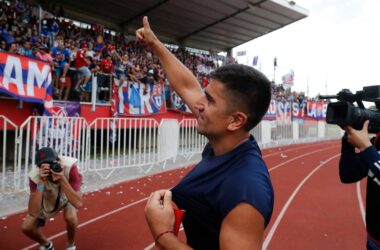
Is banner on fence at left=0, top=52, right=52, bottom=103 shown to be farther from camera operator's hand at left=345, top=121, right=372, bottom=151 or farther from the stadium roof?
the stadium roof

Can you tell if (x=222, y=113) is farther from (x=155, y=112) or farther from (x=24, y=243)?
(x=155, y=112)

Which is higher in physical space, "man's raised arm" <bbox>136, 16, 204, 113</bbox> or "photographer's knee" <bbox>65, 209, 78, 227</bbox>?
"man's raised arm" <bbox>136, 16, 204, 113</bbox>

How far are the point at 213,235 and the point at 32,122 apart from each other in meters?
5.60

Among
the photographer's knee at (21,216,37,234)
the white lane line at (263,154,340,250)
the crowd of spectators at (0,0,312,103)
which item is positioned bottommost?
the white lane line at (263,154,340,250)

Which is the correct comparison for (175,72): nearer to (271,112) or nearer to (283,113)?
(271,112)

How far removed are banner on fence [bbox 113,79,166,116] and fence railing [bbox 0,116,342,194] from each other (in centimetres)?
62

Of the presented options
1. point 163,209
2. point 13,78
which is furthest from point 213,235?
point 13,78

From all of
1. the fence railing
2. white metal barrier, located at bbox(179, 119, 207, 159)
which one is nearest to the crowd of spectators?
the fence railing

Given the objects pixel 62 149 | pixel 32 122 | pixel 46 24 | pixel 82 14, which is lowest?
pixel 62 149

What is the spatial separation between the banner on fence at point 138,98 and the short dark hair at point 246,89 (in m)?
8.99

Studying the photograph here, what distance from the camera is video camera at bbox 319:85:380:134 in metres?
1.85

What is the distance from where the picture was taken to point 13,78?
6852 millimetres

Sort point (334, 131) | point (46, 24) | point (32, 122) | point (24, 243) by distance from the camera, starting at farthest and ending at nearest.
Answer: point (334, 131), point (46, 24), point (32, 122), point (24, 243)

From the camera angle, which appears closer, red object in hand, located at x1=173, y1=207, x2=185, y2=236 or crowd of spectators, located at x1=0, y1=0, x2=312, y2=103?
red object in hand, located at x1=173, y1=207, x2=185, y2=236
